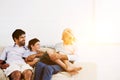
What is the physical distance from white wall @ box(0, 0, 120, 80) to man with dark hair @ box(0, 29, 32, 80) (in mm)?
56

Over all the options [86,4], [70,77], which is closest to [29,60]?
[70,77]

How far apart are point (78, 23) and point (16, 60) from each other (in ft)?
2.16

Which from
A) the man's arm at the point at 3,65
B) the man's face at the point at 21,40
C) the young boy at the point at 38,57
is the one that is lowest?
the man's arm at the point at 3,65

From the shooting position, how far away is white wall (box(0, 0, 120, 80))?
2.49 meters

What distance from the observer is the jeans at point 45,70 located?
2404 millimetres

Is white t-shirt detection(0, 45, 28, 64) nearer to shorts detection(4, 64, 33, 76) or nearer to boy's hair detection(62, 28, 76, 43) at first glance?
shorts detection(4, 64, 33, 76)

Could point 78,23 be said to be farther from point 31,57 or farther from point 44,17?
point 31,57

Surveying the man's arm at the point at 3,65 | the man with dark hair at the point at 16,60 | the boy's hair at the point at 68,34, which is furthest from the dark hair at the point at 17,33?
the boy's hair at the point at 68,34

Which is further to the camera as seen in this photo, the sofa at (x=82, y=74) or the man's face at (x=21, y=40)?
the man's face at (x=21, y=40)

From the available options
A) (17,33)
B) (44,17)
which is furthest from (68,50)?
(17,33)

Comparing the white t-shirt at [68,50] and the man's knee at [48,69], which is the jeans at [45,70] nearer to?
the man's knee at [48,69]

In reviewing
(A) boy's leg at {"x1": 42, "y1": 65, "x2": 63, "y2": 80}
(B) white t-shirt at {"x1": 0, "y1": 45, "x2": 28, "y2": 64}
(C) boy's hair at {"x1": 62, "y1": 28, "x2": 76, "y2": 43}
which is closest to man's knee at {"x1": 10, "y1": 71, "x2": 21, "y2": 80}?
(B) white t-shirt at {"x1": 0, "y1": 45, "x2": 28, "y2": 64}

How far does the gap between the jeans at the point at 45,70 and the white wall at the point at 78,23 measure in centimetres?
22

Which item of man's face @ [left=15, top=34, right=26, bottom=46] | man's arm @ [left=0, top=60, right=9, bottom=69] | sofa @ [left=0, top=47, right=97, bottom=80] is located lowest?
sofa @ [left=0, top=47, right=97, bottom=80]
